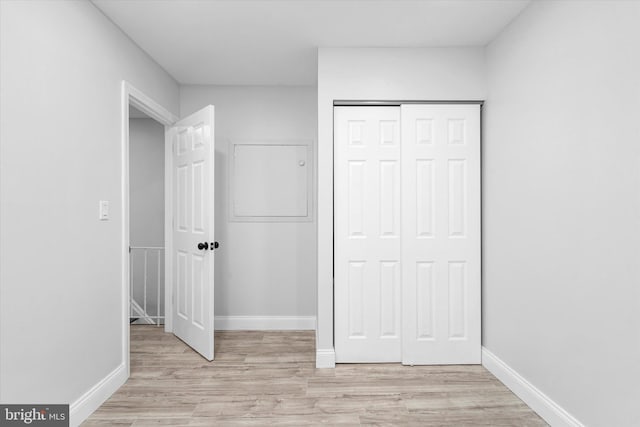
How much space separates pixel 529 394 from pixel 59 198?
10.0ft

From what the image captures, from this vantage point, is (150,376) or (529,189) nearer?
(529,189)

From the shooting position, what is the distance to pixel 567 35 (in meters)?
2.05

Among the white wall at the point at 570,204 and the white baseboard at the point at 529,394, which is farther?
the white baseboard at the point at 529,394

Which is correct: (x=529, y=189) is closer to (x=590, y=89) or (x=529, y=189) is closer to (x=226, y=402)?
(x=590, y=89)

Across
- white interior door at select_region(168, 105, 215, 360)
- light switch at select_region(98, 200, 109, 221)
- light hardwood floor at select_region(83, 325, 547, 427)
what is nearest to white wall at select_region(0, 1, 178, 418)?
light switch at select_region(98, 200, 109, 221)

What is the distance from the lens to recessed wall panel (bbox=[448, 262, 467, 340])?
300cm

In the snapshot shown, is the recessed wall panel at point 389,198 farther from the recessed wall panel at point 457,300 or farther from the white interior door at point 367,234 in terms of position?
the recessed wall panel at point 457,300

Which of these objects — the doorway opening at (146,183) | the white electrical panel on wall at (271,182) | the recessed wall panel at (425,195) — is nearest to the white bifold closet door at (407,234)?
the recessed wall panel at (425,195)

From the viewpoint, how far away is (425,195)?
2988 mm

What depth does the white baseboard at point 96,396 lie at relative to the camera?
6.99ft

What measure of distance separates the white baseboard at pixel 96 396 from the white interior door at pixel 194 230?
69 centimetres

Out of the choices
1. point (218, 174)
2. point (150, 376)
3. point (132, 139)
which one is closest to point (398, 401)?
point (150, 376)

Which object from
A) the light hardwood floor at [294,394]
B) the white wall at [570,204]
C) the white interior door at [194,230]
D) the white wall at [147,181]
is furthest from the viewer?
the white wall at [147,181]

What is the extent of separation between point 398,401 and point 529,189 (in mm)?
1631
